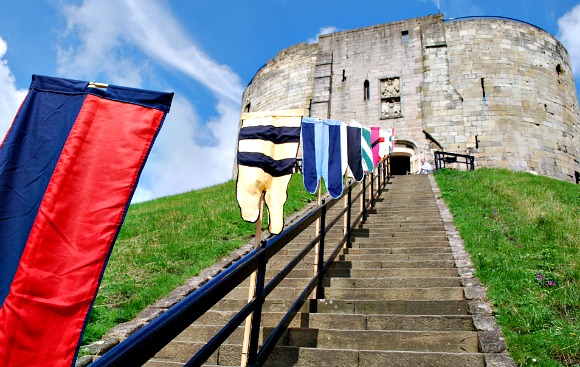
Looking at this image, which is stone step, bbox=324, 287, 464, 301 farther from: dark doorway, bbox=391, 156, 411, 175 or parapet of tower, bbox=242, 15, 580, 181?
dark doorway, bbox=391, 156, 411, 175

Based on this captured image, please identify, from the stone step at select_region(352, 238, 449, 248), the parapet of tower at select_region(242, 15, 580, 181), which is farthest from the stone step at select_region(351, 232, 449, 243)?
the parapet of tower at select_region(242, 15, 580, 181)

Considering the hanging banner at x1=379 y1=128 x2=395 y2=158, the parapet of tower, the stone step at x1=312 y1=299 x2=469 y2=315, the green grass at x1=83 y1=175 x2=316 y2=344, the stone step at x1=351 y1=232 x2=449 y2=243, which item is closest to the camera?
the stone step at x1=312 y1=299 x2=469 y2=315

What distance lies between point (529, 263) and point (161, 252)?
479 cm

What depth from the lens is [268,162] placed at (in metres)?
3.31

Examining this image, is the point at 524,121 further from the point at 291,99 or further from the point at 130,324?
the point at 130,324

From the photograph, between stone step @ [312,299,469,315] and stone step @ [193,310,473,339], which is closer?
stone step @ [193,310,473,339]

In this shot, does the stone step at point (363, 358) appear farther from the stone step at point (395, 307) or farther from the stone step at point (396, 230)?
the stone step at point (396, 230)

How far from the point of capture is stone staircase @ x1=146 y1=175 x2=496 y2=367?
303 centimetres

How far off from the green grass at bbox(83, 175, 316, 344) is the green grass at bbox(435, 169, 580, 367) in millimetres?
3395

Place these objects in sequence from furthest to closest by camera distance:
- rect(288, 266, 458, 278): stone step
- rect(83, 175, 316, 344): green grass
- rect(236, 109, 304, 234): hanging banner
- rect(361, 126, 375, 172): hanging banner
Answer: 1. rect(361, 126, 375, 172): hanging banner
2. rect(288, 266, 458, 278): stone step
3. rect(83, 175, 316, 344): green grass
4. rect(236, 109, 304, 234): hanging banner

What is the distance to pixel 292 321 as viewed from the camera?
3.63 m

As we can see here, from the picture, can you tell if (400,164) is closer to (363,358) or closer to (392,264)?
(392,264)

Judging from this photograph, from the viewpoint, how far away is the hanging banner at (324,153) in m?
5.26

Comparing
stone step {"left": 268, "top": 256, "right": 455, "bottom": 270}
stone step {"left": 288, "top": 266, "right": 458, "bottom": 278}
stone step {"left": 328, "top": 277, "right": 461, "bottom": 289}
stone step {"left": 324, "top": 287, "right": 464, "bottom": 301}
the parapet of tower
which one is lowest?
stone step {"left": 324, "top": 287, "right": 464, "bottom": 301}
